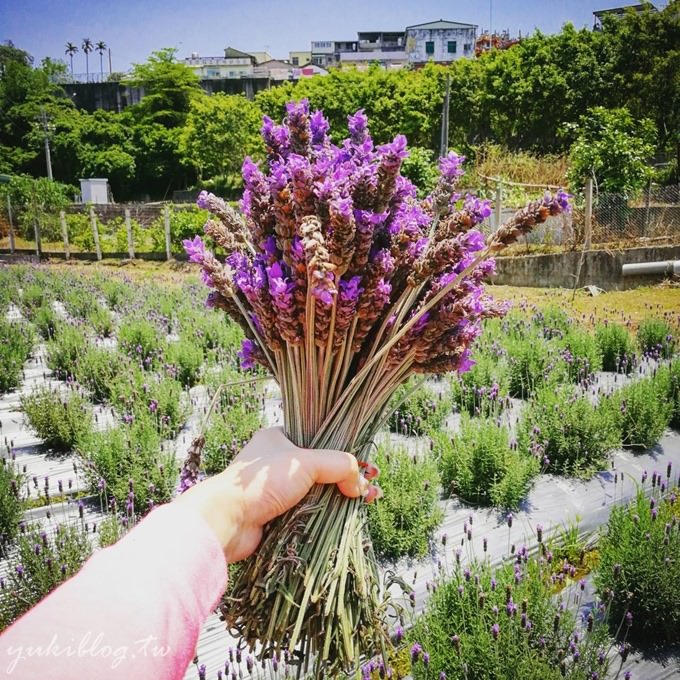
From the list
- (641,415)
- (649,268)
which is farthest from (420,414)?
(649,268)

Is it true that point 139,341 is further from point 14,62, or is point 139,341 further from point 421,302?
point 14,62

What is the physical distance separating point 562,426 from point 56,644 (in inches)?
129

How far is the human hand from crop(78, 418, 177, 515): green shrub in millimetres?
1790

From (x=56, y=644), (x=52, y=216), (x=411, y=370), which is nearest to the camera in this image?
(x=56, y=644)

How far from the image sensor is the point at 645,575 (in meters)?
2.16

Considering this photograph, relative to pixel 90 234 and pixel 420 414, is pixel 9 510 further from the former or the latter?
pixel 90 234

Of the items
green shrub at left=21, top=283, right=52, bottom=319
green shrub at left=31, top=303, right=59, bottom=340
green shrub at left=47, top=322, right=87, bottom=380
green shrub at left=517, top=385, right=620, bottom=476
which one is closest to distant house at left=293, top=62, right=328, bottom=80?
green shrub at left=21, top=283, right=52, bottom=319

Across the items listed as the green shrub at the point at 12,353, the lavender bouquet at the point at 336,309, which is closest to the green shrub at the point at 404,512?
the lavender bouquet at the point at 336,309

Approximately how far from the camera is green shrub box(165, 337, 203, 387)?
5.17 meters

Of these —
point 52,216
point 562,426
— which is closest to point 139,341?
point 562,426

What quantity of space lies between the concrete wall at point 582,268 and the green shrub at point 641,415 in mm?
7515

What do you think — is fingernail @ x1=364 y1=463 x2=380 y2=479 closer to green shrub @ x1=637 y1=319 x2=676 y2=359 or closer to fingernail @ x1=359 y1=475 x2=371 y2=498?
fingernail @ x1=359 y1=475 x2=371 y2=498

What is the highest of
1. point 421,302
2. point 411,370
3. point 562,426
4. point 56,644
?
point 421,302

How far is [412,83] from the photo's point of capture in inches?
1206
